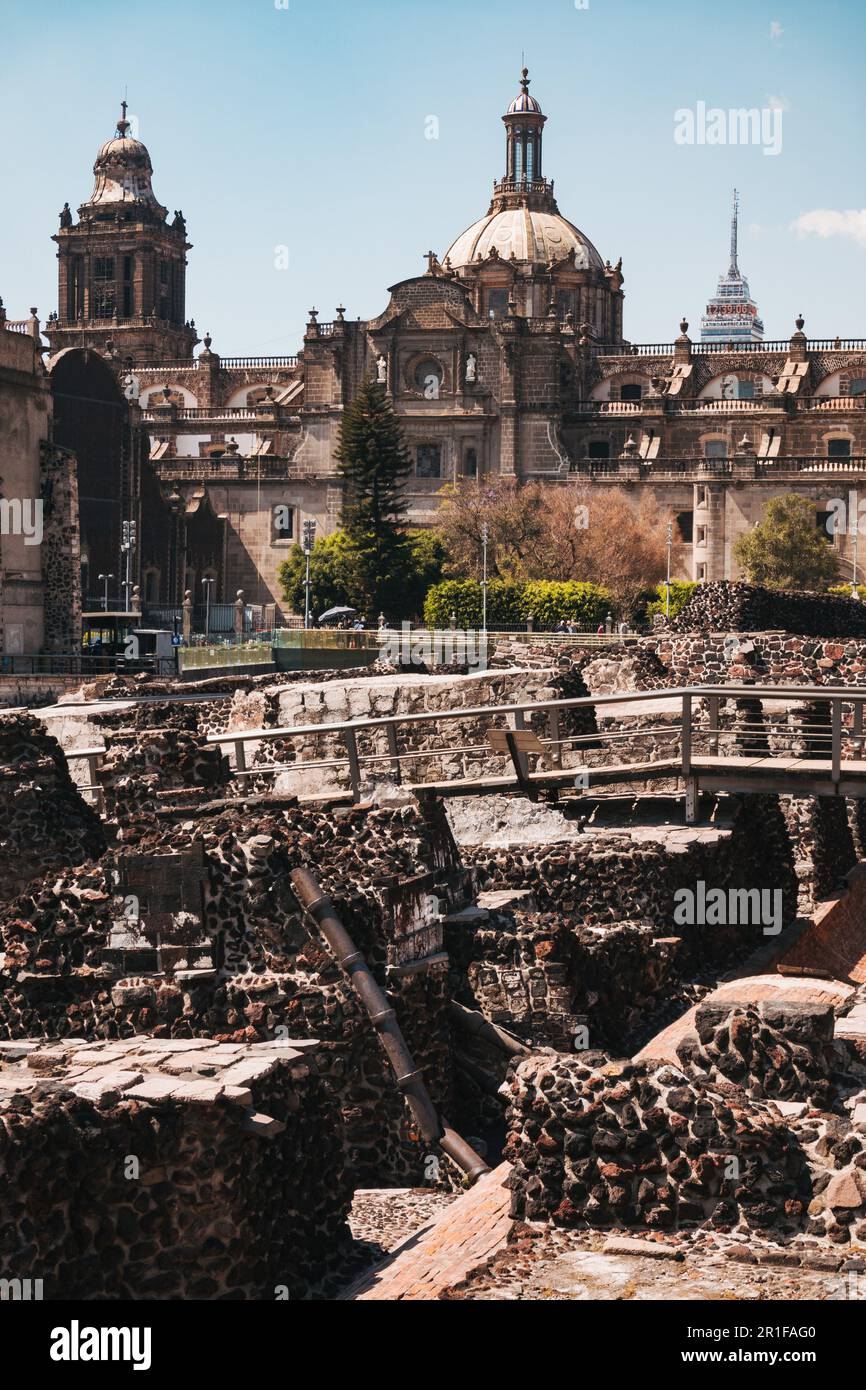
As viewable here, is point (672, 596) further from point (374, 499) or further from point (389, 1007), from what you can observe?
point (389, 1007)

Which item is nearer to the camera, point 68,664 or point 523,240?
point 68,664

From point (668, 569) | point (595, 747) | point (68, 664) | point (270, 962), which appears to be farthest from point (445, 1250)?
point (668, 569)

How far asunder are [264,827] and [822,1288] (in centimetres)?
529

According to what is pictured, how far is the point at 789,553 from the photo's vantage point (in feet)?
214

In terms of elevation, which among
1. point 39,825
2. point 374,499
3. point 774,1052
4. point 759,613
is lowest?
point 774,1052

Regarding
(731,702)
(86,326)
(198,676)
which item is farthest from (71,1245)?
(86,326)

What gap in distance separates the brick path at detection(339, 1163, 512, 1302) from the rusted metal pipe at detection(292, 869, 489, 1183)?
1.18m

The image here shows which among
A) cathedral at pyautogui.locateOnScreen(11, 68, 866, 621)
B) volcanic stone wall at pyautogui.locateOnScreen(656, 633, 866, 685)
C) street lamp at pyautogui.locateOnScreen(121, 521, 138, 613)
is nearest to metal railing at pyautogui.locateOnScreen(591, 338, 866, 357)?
cathedral at pyautogui.locateOnScreen(11, 68, 866, 621)

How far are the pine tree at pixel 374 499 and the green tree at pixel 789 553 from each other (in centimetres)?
1066

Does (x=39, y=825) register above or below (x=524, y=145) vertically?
below

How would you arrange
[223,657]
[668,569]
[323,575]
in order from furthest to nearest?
[323,575], [668,569], [223,657]

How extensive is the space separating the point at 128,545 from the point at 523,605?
1140 centimetres

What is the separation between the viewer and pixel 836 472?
70.5 meters

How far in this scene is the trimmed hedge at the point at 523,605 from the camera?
54.1m
